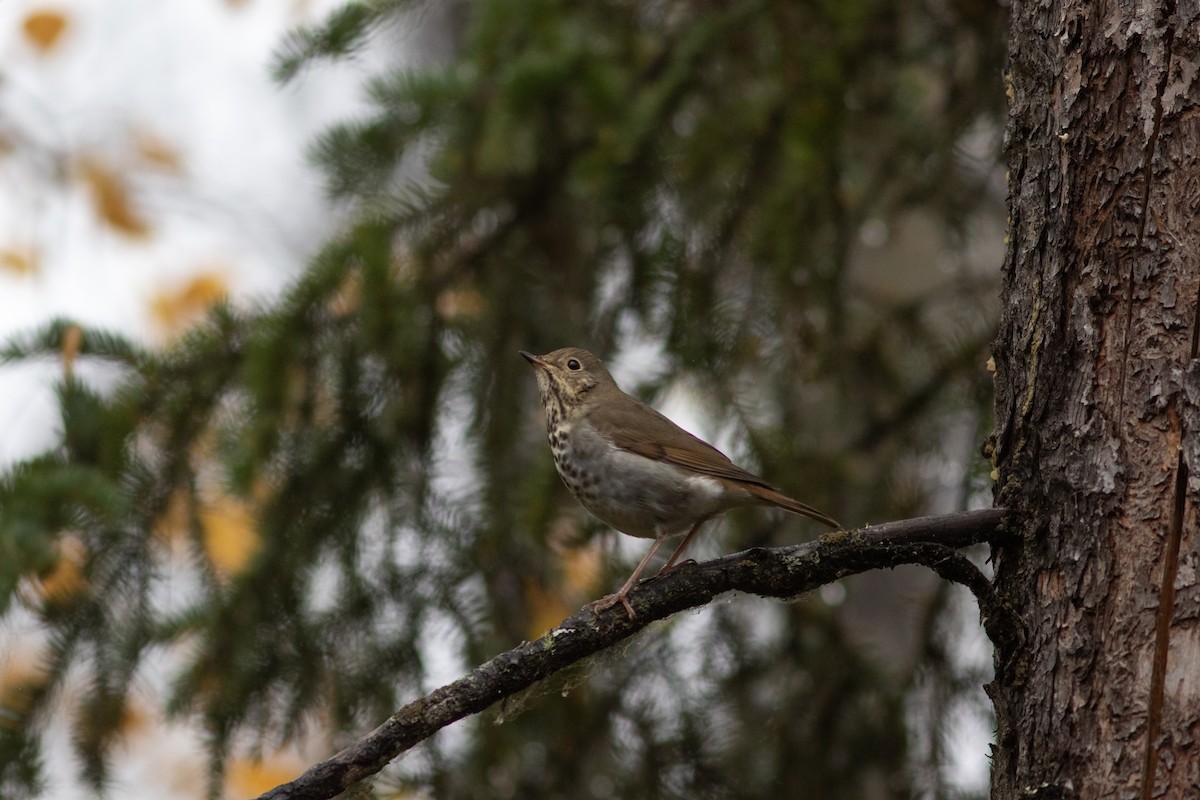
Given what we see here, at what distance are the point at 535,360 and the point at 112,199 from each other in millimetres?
5337

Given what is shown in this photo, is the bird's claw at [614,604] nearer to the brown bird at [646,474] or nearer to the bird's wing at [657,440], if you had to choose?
the brown bird at [646,474]

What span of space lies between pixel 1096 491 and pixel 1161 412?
0.55ft

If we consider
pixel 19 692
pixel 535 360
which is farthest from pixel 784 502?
pixel 19 692

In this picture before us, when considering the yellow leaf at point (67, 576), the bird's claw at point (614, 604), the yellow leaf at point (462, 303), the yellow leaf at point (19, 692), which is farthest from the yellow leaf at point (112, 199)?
the bird's claw at point (614, 604)

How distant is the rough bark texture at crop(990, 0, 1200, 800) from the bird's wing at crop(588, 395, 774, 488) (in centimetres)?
113

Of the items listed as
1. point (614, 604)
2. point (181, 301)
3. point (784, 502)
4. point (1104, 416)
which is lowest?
point (614, 604)

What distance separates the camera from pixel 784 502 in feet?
10.3

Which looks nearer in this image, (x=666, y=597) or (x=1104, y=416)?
(x=1104, y=416)

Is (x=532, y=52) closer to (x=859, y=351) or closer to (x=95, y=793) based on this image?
(x=859, y=351)

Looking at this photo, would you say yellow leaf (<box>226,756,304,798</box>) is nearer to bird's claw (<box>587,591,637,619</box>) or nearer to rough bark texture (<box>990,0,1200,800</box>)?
bird's claw (<box>587,591,637,619</box>)

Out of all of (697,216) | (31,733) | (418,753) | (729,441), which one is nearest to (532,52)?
(697,216)

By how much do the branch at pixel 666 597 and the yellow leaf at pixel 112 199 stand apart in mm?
6351

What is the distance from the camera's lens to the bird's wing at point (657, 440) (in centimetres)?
332

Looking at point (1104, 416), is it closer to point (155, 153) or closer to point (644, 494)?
point (644, 494)
